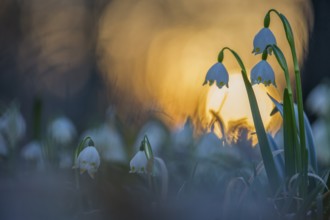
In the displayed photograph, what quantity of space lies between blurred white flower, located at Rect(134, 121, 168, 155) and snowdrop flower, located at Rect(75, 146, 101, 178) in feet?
1.01

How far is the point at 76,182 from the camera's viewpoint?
3.46 feet

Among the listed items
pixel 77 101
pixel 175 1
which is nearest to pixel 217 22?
pixel 175 1

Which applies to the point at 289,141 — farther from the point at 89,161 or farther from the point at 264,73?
the point at 89,161

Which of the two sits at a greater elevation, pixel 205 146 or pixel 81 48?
pixel 81 48

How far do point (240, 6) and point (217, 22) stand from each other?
0.77ft

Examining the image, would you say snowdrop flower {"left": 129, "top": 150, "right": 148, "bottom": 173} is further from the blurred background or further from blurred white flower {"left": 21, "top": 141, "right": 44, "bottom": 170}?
the blurred background

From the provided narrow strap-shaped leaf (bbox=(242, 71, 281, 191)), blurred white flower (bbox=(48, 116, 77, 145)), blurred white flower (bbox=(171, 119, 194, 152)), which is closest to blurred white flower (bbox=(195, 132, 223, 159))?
blurred white flower (bbox=(171, 119, 194, 152))

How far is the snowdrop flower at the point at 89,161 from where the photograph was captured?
1163mm

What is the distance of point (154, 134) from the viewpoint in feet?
5.49

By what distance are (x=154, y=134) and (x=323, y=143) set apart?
1.27ft

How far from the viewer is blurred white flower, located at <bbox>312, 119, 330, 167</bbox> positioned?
1.40 m

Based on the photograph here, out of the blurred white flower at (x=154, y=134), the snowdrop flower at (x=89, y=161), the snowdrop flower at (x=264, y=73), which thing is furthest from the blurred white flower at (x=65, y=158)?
the snowdrop flower at (x=264, y=73)

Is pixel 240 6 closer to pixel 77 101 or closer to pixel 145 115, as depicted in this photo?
pixel 77 101

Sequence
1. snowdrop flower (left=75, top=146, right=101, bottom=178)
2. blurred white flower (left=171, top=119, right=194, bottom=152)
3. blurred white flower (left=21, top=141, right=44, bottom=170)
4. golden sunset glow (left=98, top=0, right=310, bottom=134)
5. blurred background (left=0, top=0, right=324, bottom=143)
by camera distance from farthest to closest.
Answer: blurred background (left=0, top=0, right=324, bottom=143) → golden sunset glow (left=98, top=0, right=310, bottom=134) → blurred white flower (left=21, top=141, right=44, bottom=170) → blurred white flower (left=171, top=119, right=194, bottom=152) → snowdrop flower (left=75, top=146, right=101, bottom=178)
